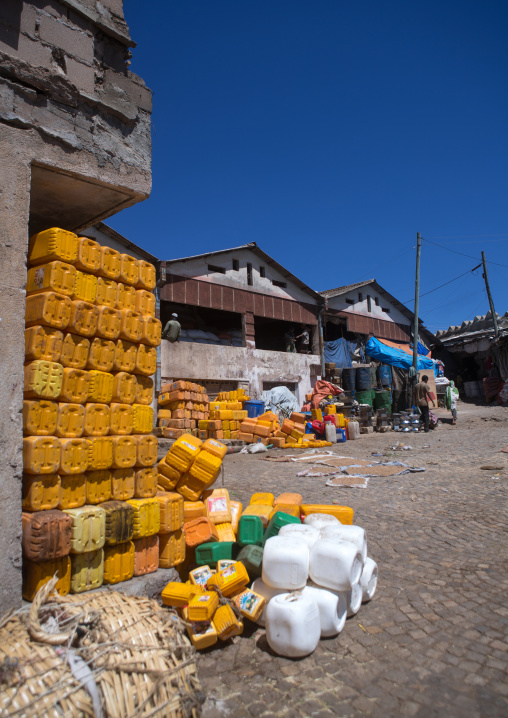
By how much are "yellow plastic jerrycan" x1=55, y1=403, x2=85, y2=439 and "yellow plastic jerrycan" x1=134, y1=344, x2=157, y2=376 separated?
2.20ft

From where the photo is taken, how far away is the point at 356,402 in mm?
20219

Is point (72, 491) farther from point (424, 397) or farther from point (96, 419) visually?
point (424, 397)

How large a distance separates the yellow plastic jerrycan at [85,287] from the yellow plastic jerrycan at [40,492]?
1419 millimetres

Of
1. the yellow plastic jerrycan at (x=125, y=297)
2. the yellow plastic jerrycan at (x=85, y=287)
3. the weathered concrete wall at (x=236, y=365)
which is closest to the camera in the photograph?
the yellow plastic jerrycan at (x=85, y=287)

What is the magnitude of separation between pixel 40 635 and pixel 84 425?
1604 mm

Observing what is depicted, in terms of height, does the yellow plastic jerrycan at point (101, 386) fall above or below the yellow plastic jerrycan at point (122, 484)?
above

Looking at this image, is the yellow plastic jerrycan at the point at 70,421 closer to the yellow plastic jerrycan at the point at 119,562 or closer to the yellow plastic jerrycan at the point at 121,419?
the yellow plastic jerrycan at the point at 121,419

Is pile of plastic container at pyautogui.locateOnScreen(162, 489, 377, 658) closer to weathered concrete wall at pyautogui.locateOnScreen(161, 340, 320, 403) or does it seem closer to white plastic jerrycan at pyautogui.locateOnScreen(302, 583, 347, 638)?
white plastic jerrycan at pyautogui.locateOnScreen(302, 583, 347, 638)

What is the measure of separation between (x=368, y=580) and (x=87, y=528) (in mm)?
2330

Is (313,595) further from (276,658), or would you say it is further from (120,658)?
(120,658)

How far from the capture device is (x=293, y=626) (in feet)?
9.96

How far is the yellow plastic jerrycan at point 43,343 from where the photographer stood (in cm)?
335

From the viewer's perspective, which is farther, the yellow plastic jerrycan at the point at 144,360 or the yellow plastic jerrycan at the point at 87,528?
the yellow plastic jerrycan at the point at 144,360

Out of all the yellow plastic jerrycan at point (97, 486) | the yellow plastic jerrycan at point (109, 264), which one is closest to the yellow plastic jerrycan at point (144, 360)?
the yellow plastic jerrycan at point (109, 264)
